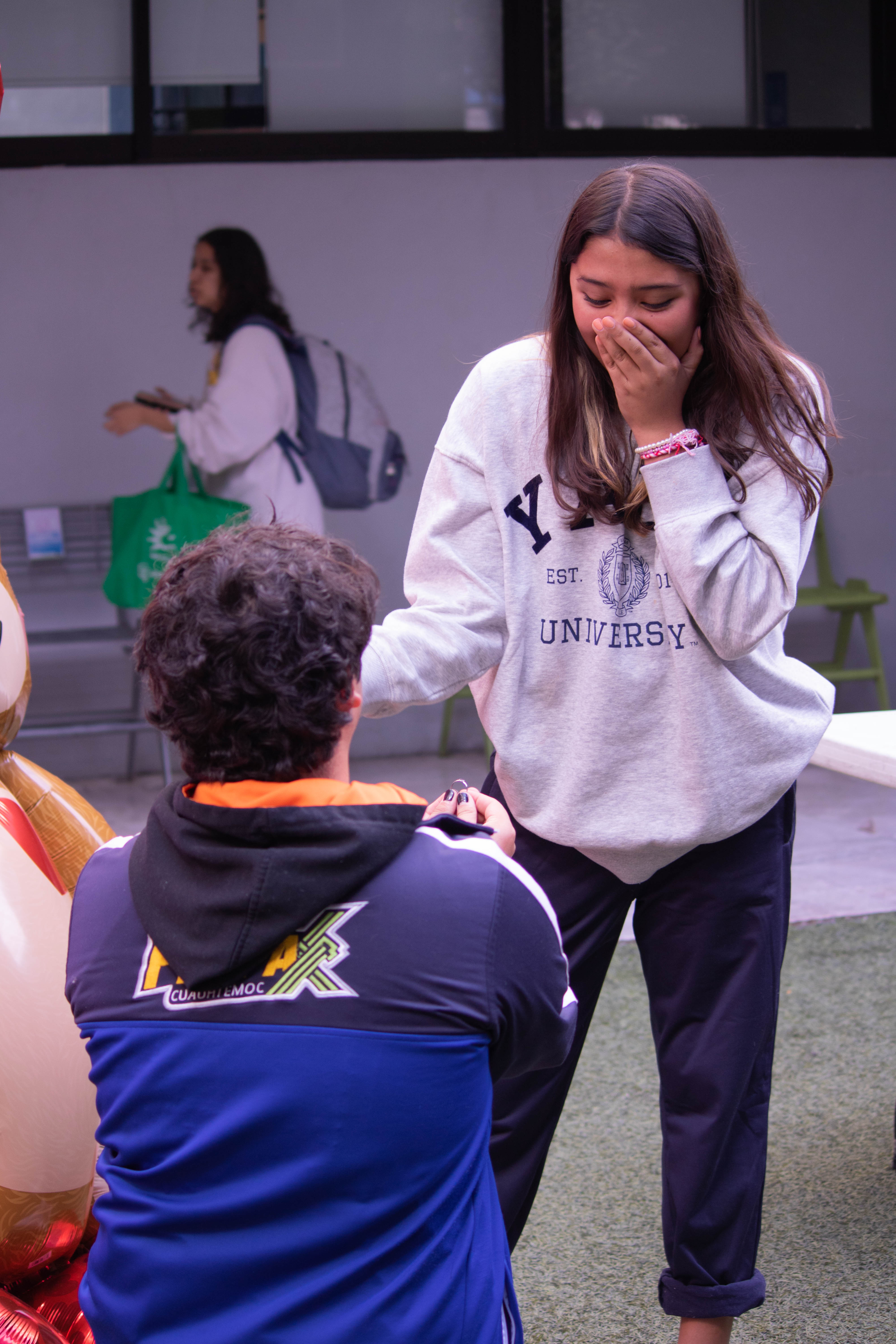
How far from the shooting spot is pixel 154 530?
4473 millimetres

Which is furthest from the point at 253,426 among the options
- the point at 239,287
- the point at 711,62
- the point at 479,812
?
the point at 479,812

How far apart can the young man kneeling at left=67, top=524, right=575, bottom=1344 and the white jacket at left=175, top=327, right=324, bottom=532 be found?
3.50 m

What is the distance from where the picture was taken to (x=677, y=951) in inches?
55.3

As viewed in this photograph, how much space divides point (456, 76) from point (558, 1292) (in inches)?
179

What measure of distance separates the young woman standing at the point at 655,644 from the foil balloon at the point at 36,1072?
403 mm

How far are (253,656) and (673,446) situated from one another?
56 centimetres

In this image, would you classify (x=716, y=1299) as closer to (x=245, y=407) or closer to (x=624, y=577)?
(x=624, y=577)

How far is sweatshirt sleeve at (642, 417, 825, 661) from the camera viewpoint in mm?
1251

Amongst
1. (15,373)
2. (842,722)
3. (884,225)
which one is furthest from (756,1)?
(842,722)

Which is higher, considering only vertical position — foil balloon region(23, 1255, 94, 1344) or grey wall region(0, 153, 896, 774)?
grey wall region(0, 153, 896, 774)

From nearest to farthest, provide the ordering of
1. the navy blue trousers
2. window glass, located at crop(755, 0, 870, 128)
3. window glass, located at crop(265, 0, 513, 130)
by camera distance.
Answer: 1. the navy blue trousers
2. window glass, located at crop(265, 0, 513, 130)
3. window glass, located at crop(755, 0, 870, 128)

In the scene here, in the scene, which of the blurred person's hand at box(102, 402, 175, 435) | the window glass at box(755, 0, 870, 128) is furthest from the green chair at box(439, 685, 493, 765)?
the window glass at box(755, 0, 870, 128)

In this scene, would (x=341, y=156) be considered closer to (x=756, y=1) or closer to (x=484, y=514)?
(x=756, y=1)

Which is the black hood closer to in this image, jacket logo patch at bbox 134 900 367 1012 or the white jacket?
jacket logo patch at bbox 134 900 367 1012
